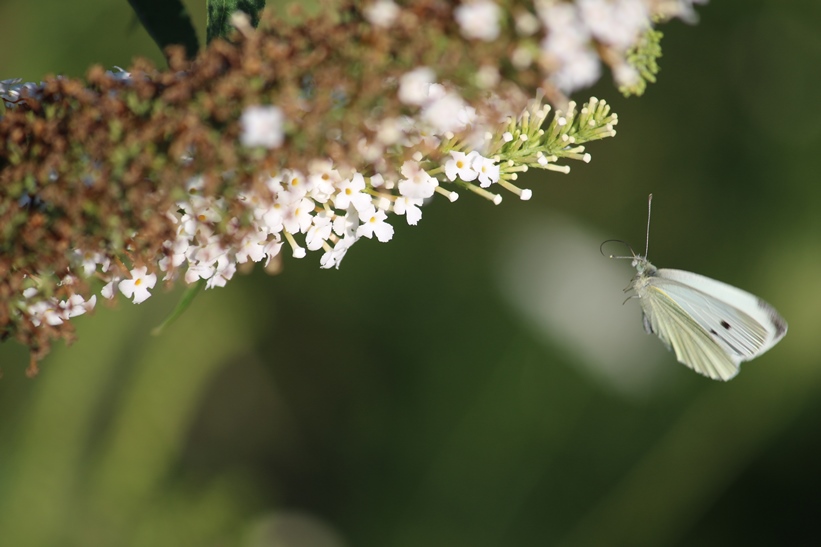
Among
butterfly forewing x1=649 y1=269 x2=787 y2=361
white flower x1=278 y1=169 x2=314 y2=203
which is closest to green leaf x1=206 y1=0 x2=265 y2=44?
white flower x1=278 y1=169 x2=314 y2=203

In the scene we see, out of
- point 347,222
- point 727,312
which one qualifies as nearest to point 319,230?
point 347,222

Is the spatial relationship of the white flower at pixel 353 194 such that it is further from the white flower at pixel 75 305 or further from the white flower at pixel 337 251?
the white flower at pixel 75 305

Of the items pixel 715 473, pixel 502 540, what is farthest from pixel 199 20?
pixel 715 473

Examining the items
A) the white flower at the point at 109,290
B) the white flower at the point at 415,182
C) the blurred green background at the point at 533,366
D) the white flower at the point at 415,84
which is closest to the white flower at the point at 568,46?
the white flower at the point at 415,84

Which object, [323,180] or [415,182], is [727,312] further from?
[323,180]

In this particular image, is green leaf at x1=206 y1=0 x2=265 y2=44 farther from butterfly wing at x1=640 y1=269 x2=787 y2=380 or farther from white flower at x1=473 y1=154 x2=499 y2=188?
butterfly wing at x1=640 y1=269 x2=787 y2=380

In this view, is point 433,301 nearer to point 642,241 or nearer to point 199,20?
point 642,241
